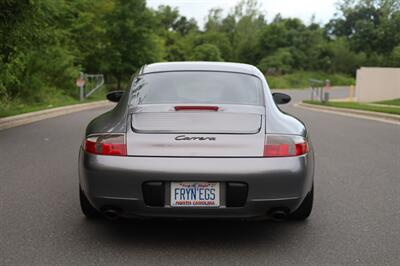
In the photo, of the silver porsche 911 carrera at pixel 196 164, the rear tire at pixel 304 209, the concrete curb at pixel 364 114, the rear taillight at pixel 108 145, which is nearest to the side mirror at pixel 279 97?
the rear tire at pixel 304 209

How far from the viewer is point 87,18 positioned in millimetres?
31562

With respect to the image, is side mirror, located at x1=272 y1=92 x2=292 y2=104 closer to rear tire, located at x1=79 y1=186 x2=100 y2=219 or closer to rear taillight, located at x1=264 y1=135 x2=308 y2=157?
rear taillight, located at x1=264 y1=135 x2=308 y2=157

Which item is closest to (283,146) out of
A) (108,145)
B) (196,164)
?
(196,164)

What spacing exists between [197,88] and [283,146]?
45.2 inches

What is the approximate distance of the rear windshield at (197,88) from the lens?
4.78 m

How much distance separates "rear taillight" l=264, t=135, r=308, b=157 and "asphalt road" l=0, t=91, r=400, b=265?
2.45 feet

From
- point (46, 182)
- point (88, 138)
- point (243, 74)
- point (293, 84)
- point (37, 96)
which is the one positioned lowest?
point (293, 84)

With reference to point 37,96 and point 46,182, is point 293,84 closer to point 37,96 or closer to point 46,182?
point 37,96

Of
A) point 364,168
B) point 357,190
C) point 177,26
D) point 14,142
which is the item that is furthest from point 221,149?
point 177,26

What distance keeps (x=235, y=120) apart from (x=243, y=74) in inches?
38.9

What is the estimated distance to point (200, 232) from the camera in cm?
473

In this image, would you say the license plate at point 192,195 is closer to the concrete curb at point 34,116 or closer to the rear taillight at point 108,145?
the rear taillight at point 108,145

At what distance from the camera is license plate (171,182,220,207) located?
13.3 feet

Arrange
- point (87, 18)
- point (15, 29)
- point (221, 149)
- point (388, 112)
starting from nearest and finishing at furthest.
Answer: point (221, 149) < point (15, 29) < point (388, 112) < point (87, 18)
